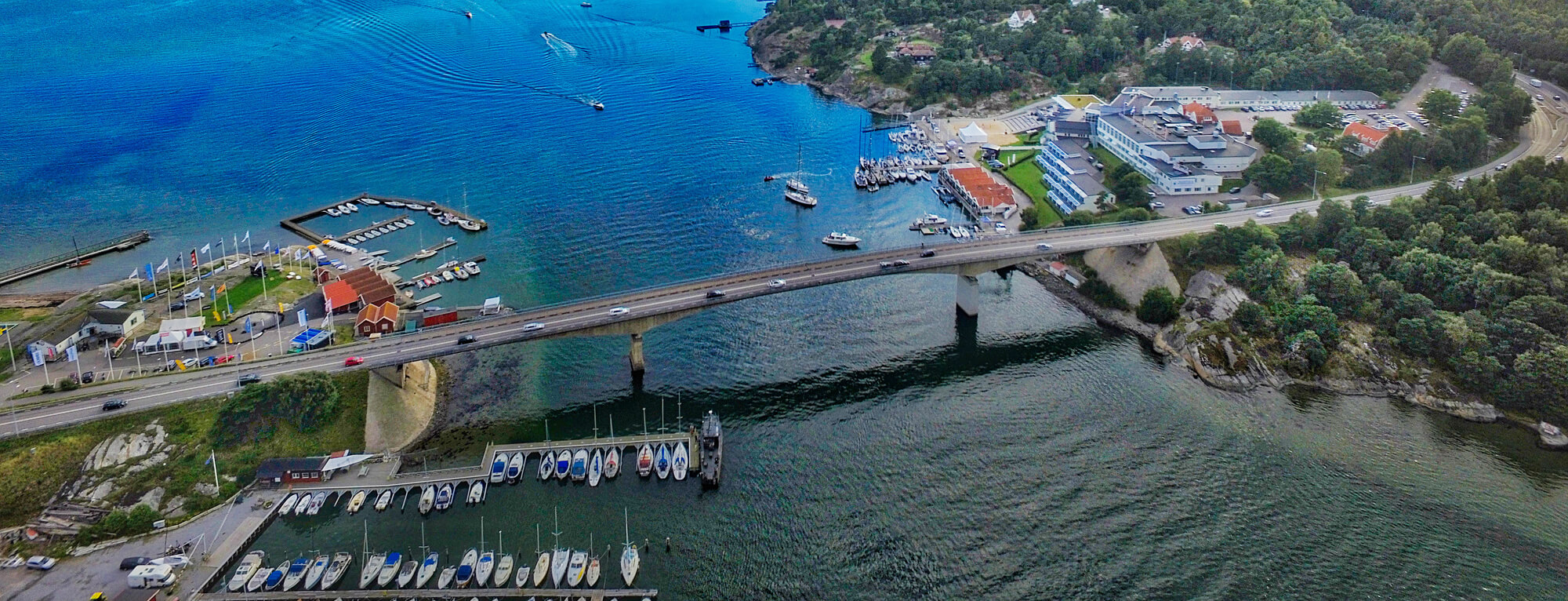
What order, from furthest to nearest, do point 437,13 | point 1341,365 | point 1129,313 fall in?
point 437,13
point 1129,313
point 1341,365

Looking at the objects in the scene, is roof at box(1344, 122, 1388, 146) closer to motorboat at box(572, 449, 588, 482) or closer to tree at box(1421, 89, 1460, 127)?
tree at box(1421, 89, 1460, 127)

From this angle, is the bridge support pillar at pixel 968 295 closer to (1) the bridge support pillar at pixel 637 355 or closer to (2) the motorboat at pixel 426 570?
(1) the bridge support pillar at pixel 637 355

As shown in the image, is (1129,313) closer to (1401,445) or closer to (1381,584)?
(1401,445)

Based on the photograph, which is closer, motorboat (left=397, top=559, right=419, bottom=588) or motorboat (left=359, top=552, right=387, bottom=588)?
motorboat (left=397, top=559, right=419, bottom=588)

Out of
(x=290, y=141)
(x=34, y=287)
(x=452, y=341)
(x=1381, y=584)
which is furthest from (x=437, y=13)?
(x=1381, y=584)

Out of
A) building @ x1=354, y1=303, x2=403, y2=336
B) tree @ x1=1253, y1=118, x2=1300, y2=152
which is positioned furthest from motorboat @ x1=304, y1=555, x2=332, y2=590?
tree @ x1=1253, y1=118, x2=1300, y2=152

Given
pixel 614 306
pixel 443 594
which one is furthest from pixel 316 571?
pixel 614 306
